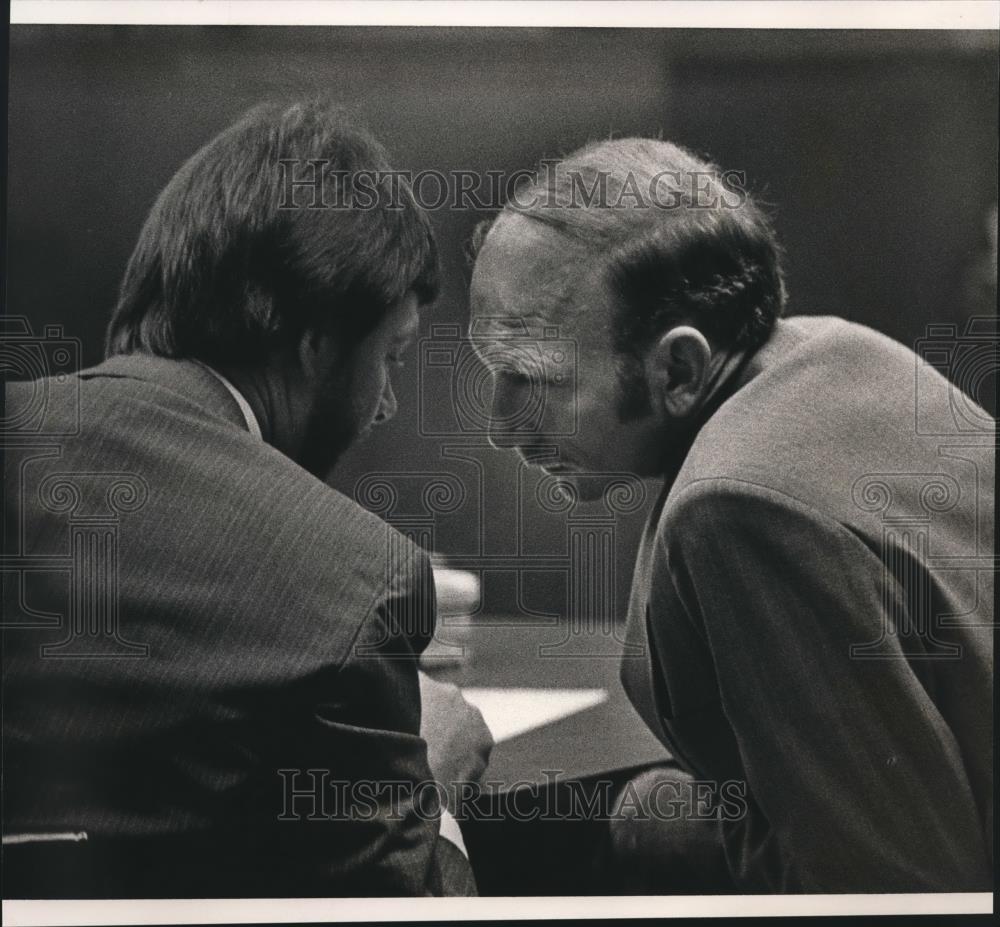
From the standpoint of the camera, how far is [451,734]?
2.00m

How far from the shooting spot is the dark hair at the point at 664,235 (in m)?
1.99

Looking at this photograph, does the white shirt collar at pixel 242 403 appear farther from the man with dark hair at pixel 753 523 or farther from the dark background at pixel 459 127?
the man with dark hair at pixel 753 523

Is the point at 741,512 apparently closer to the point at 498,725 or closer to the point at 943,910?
the point at 498,725

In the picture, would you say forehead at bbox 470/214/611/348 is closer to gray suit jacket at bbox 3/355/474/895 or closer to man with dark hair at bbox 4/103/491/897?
man with dark hair at bbox 4/103/491/897

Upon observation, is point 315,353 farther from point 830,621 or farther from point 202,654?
point 830,621

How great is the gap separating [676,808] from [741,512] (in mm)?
605

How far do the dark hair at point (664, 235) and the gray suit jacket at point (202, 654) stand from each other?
673mm

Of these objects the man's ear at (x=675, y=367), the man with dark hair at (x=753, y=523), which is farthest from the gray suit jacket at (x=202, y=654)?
the man's ear at (x=675, y=367)

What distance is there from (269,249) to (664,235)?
775 millimetres

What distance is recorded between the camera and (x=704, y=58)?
204 cm

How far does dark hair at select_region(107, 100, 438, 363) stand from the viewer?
6.48 ft

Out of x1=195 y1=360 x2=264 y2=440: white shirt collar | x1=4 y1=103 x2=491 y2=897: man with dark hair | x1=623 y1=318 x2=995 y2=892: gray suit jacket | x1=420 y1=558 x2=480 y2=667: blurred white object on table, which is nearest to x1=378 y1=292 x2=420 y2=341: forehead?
x1=4 y1=103 x2=491 y2=897: man with dark hair

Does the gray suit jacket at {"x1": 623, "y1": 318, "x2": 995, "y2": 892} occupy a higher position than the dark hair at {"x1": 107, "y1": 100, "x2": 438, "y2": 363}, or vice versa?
the dark hair at {"x1": 107, "y1": 100, "x2": 438, "y2": 363}

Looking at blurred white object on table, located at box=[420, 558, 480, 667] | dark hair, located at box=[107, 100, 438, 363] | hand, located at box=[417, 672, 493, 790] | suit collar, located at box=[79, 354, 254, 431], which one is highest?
dark hair, located at box=[107, 100, 438, 363]
